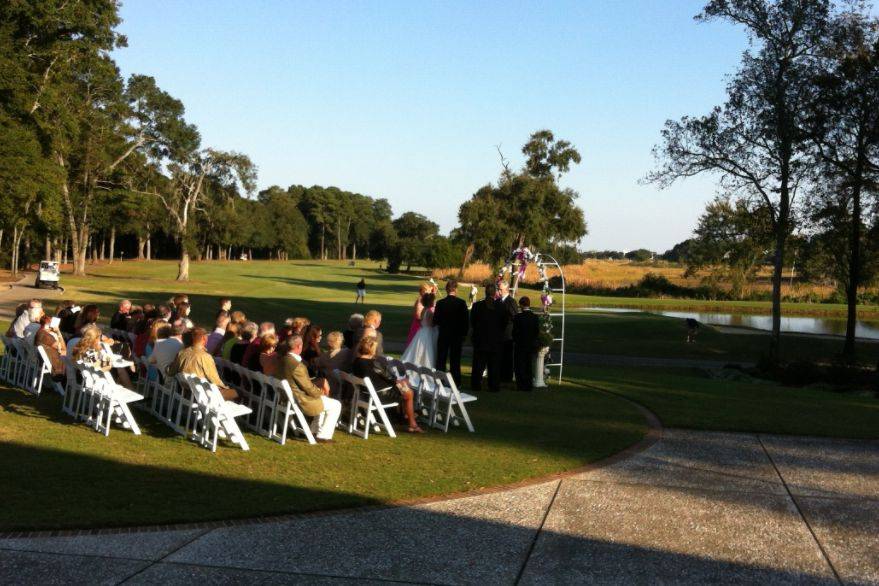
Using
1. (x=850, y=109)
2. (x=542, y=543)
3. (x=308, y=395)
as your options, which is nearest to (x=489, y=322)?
(x=308, y=395)

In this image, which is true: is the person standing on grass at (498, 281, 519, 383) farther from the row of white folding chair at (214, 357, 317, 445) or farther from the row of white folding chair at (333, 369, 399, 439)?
the row of white folding chair at (214, 357, 317, 445)

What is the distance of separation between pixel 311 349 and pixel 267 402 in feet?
6.64

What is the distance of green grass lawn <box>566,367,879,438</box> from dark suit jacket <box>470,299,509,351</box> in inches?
110

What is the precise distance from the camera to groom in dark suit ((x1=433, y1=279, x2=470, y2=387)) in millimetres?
14188

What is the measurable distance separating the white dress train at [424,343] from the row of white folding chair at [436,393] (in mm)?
1672

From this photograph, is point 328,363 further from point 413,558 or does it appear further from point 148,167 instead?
point 148,167

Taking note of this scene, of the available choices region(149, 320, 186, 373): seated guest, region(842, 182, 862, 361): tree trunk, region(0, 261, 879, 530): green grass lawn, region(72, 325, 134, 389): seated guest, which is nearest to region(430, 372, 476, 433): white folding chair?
region(0, 261, 879, 530): green grass lawn

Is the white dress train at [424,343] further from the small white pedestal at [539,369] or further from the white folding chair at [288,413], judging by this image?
the white folding chair at [288,413]

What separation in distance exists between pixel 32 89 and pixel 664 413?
36608mm

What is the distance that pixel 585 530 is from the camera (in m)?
6.93

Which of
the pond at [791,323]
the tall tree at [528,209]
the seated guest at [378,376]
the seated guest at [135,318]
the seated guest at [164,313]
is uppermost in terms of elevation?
the tall tree at [528,209]

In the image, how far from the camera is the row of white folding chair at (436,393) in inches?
430

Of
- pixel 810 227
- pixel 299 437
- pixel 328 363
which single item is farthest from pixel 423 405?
pixel 810 227

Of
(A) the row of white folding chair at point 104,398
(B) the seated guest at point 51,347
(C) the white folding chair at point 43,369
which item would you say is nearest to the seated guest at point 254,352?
(A) the row of white folding chair at point 104,398
